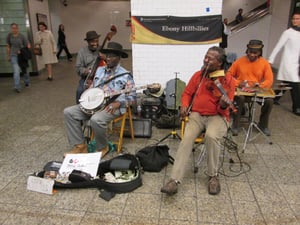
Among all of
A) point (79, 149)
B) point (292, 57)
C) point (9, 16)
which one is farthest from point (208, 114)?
point (9, 16)

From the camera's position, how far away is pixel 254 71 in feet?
10.4

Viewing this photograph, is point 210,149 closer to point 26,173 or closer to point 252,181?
point 252,181

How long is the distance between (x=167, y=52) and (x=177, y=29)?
1.22 ft

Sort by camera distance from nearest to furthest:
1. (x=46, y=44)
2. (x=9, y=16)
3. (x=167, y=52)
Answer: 1. (x=167, y=52)
2. (x=9, y=16)
3. (x=46, y=44)

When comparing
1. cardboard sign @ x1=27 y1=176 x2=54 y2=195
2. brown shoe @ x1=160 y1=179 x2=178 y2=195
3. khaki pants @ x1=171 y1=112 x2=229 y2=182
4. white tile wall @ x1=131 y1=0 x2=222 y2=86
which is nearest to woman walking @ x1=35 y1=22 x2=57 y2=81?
white tile wall @ x1=131 y1=0 x2=222 y2=86

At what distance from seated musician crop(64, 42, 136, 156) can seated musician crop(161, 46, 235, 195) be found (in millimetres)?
722

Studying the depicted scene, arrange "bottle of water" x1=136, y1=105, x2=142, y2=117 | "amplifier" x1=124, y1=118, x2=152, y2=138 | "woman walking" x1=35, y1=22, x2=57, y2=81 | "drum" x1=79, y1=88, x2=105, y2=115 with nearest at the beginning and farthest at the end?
"drum" x1=79, y1=88, x2=105, y2=115
"amplifier" x1=124, y1=118, x2=152, y2=138
"bottle of water" x1=136, y1=105, x2=142, y2=117
"woman walking" x1=35, y1=22, x2=57, y2=81

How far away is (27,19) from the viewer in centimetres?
662

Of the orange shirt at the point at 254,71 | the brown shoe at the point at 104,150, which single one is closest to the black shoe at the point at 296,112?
the orange shirt at the point at 254,71

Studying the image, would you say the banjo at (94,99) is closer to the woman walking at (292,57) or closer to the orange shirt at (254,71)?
the orange shirt at (254,71)

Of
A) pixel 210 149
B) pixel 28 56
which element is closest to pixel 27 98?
pixel 28 56

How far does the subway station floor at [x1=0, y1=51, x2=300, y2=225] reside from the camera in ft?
6.18

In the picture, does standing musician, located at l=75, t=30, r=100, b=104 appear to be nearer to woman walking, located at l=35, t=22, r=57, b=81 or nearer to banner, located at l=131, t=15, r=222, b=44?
banner, located at l=131, t=15, r=222, b=44

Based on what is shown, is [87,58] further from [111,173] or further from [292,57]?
[292,57]
